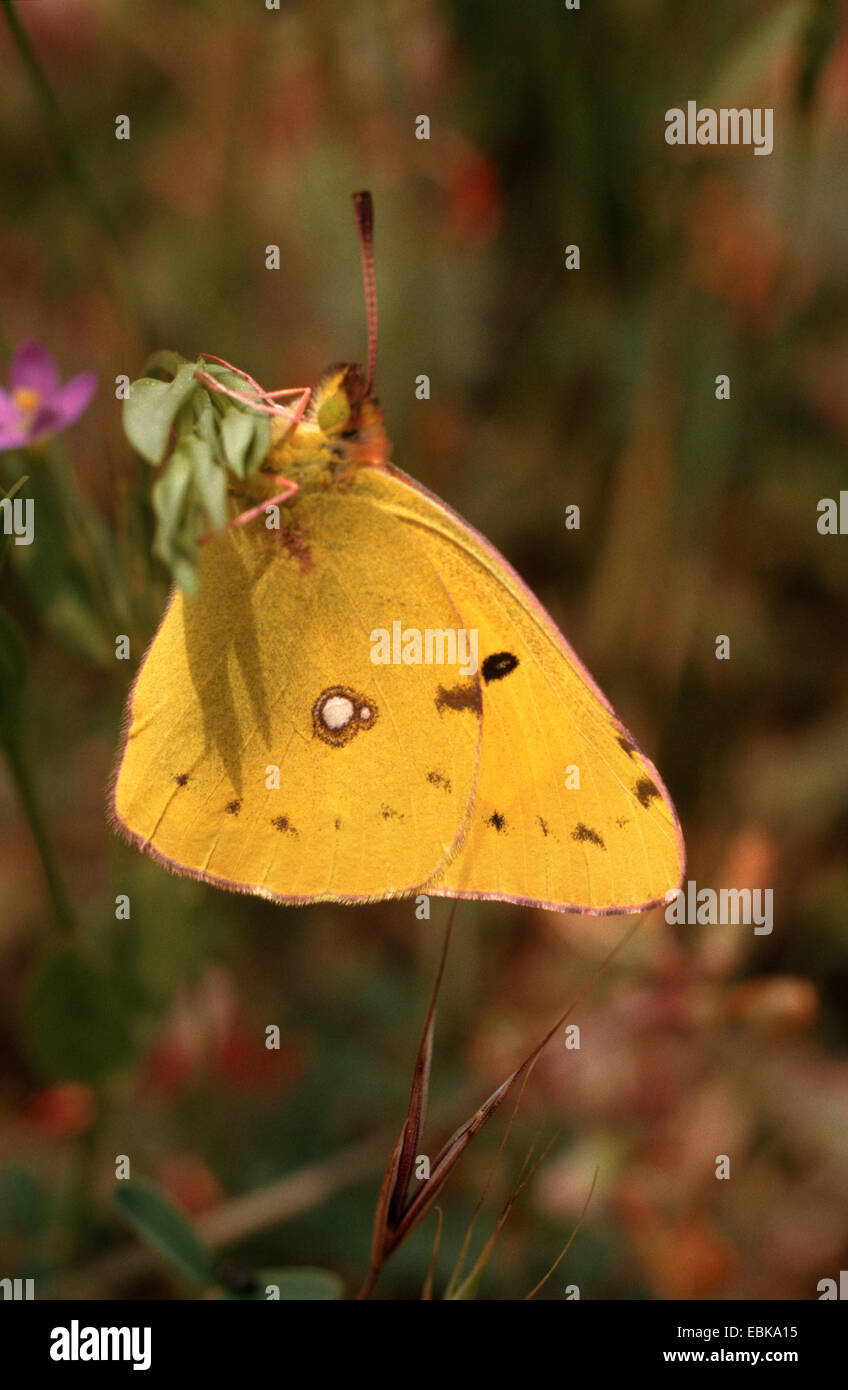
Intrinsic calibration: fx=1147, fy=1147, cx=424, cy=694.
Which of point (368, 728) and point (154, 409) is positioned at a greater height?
point (154, 409)

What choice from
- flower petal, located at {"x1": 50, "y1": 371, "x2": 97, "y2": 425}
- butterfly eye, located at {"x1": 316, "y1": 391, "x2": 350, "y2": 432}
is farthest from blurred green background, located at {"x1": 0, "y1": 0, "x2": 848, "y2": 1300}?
butterfly eye, located at {"x1": 316, "y1": 391, "x2": 350, "y2": 432}

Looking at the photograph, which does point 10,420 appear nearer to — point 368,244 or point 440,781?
point 368,244

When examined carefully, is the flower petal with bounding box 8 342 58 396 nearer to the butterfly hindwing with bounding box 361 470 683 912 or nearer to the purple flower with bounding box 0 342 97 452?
the purple flower with bounding box 0 342 97 452

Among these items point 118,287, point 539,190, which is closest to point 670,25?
point 539,190

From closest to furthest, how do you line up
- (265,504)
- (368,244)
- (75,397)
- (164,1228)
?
(265,504) → (75,397) → (368,244) → (164,1228)

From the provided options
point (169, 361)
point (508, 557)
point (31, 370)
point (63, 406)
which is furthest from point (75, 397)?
point (508, 557)

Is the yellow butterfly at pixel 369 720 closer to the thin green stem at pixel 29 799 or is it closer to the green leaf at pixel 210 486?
the thin green stem at pixel 29 799

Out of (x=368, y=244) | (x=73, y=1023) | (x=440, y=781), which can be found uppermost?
(x=368, y=244)
